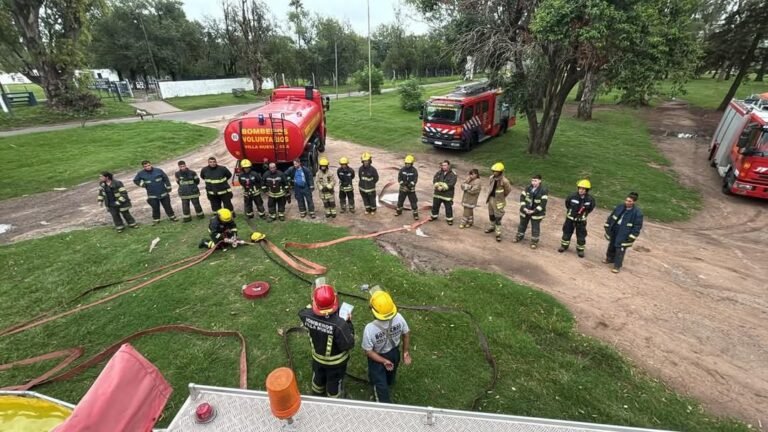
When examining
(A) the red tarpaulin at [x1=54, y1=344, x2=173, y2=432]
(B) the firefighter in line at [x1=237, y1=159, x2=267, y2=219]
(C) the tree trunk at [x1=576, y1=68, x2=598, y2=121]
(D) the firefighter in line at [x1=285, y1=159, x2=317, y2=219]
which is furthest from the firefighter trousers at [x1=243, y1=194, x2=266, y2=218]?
(C) the tree trunk at [x1=576, y1=68, x2=598, y2=121]

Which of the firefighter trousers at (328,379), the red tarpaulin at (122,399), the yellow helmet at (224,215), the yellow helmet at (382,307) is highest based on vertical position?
the red tarpaulin at (122,399)

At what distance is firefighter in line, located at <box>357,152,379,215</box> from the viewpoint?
34.7 ft

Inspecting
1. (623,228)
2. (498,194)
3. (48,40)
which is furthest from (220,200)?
(48,40)

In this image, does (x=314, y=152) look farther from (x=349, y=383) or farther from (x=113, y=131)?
(x=113, y=131)

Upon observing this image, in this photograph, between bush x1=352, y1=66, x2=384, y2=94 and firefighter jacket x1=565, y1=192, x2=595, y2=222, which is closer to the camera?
firefighter jacket x1=565, y1=192, x2=595, y2=222

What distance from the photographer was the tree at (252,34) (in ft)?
136

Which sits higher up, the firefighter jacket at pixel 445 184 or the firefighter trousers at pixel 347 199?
the firefighter jacket at pixel 445 184

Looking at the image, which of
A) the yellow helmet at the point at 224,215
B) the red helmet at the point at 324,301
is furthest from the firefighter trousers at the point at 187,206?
the red helmet at the point at 324,301

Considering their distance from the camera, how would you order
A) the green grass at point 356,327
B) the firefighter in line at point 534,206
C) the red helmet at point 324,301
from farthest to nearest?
the firefighter in line at point 534,206 < the green grass at point 356,327 < the red helmet at point 324,301

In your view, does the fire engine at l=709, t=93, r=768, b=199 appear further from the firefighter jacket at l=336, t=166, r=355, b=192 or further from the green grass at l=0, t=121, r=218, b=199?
the green grass at l=0, t=121, r=218, b=199

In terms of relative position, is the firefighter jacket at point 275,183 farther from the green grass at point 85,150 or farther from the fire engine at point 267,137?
the green grass at point 85,150

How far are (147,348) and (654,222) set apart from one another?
1314cm

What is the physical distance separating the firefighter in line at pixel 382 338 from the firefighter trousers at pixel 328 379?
0.37 metres

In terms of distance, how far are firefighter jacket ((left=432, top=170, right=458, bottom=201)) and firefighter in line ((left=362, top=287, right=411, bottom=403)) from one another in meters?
6.13
